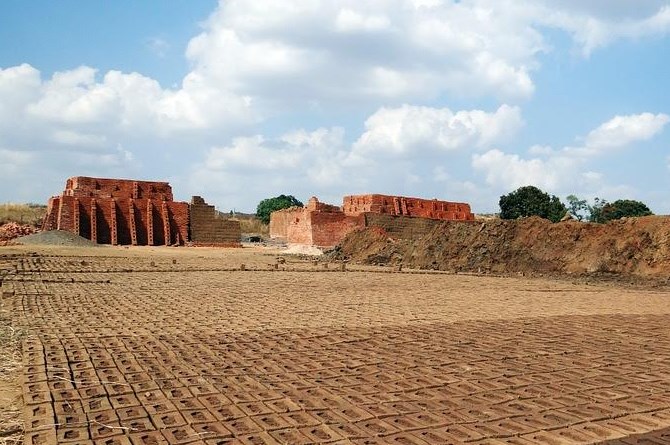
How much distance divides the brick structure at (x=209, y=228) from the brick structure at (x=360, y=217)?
8.86ft

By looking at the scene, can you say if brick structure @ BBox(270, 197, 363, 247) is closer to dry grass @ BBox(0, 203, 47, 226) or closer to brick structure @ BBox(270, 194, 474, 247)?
brick structure @ BBox(270, 194, 474, 247)

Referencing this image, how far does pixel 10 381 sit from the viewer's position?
138 inches

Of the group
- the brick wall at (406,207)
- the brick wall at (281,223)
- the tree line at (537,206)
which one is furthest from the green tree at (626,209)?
the brick wall at (281,223)

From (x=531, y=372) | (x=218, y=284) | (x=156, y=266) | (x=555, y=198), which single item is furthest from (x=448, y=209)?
(x=531, y=372)

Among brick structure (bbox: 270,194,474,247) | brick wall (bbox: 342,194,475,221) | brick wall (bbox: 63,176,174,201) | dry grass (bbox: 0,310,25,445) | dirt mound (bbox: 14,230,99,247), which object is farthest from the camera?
brick wall (bbox: 342,194,475,221)

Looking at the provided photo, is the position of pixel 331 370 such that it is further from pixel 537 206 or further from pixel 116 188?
pixel 537 206

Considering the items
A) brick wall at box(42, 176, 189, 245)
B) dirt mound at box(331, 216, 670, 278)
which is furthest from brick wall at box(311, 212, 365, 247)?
brick wall at box(42, 176, 189, 245)

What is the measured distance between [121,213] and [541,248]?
16.7 meters

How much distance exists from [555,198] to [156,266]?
40.7 m

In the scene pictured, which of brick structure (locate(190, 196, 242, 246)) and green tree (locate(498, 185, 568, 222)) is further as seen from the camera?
green tree (locate(498, 185, 568, 222))

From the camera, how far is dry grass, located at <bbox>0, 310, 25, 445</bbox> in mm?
2656

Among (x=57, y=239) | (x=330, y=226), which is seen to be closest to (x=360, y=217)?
(x=330, y=226)

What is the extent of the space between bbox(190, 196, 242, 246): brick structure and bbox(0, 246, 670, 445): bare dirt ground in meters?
18.7

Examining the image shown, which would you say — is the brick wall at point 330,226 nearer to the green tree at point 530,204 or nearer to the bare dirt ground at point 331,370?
the bare dirt ground at point 331,370
